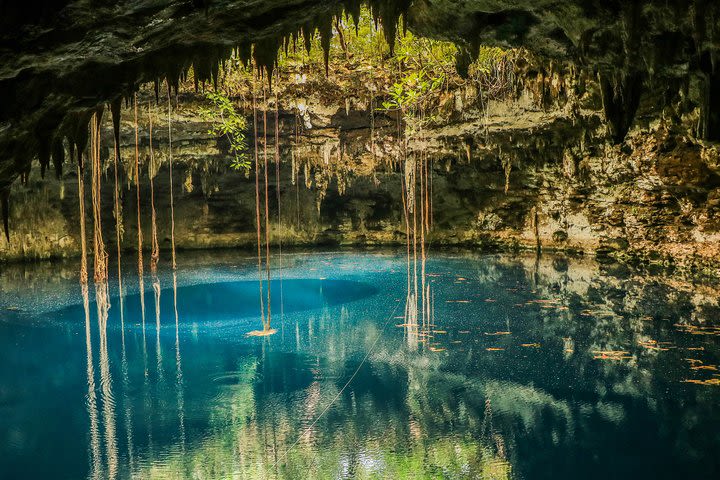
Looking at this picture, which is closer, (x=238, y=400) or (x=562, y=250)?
(x=238, y=400)

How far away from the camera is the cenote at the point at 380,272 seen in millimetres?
4109

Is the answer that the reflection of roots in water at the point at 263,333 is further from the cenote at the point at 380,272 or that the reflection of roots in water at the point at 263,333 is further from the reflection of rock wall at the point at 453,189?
the reflection of rock wall at the point at 453,189

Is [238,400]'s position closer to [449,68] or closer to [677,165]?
[449,68]

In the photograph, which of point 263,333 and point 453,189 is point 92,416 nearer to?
point 263,333

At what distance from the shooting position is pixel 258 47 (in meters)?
5.36

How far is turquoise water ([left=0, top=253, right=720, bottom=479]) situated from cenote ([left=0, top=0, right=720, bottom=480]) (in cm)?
3

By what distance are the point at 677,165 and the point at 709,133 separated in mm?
6879

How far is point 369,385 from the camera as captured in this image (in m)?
5.58

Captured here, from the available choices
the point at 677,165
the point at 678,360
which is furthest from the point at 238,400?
the point at 677,165

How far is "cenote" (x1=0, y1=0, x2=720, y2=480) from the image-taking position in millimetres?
4109

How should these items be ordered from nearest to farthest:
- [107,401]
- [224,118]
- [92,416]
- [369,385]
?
[92,416] < [107,401] < [369,385] < [224,118]

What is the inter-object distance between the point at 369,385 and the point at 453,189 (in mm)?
13206

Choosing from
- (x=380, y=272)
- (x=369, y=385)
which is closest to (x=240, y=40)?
(x=369, y=385)

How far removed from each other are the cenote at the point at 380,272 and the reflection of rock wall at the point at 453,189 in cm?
8
